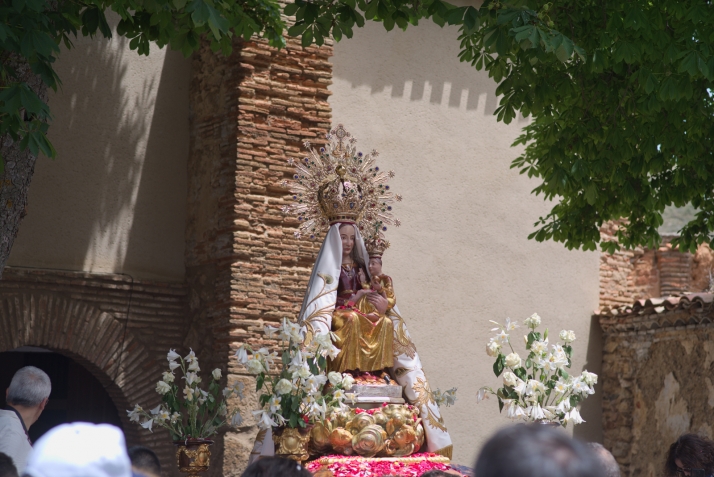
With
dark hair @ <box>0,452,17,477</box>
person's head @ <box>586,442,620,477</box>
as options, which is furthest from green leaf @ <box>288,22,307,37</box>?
dark hair @ <box>0,452,17,477</box>

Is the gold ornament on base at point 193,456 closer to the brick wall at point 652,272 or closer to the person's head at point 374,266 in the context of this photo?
the person's head at point 374,266

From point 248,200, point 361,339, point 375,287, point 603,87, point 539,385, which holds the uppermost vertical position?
point 603,87

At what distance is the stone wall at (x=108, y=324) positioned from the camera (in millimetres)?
8664

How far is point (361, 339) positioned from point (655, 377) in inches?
206

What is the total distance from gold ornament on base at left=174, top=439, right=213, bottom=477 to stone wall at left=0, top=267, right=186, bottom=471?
9.78 ft

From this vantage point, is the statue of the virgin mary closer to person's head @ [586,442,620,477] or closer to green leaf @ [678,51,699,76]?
green leaf @ [678,51,699,76]

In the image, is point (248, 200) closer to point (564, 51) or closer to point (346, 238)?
point (346, 238)

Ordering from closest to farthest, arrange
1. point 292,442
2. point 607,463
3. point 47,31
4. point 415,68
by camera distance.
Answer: point 607,463, point 47,31, point 292,442, point 415,68

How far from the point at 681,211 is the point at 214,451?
30.4 meters

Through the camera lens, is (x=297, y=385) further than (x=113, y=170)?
No

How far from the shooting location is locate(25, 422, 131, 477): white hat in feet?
6.60

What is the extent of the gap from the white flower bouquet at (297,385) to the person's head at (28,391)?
1.57 m

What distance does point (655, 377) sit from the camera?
35.2ft

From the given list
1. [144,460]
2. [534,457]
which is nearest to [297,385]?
[144,460]
